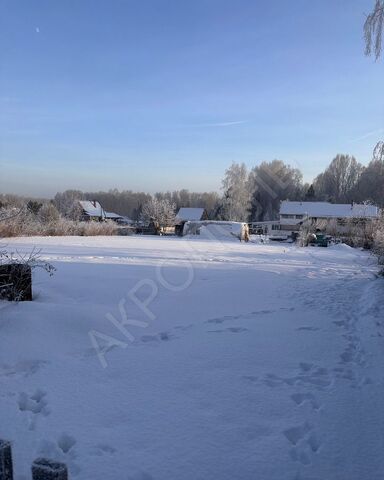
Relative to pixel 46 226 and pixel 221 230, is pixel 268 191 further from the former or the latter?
pixel 46 226

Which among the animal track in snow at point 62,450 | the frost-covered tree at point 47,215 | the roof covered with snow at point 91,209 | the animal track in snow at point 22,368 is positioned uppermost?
the roof covered with snow at point 91,209

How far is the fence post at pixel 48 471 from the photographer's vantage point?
69.6 inches

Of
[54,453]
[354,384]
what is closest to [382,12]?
[354,384]

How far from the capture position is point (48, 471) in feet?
5.84

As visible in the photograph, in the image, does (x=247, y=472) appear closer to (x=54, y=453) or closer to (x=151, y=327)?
(x=54, y=453)

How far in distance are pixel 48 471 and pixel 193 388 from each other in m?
2.17

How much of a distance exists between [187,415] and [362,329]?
11.3 ft

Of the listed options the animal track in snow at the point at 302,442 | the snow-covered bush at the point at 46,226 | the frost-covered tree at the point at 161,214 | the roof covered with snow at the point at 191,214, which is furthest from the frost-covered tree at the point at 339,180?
the animal track in snow at the point at 302,442

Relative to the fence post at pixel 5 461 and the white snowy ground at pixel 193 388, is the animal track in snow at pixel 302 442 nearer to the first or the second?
the white snowy ground at pixel 193 388

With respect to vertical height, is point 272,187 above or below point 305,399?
above

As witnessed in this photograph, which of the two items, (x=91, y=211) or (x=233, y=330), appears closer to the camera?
(x=233, y=330)

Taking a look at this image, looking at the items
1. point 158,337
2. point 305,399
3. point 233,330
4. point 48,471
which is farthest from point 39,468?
point 233,330

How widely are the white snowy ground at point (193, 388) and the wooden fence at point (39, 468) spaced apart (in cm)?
80

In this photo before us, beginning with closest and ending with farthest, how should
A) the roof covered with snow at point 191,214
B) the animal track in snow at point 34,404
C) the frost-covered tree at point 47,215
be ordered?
the animal track in snow at point 34,404, the frost-covered tree at point 47,215, the roof covered with snow at point 191,214
